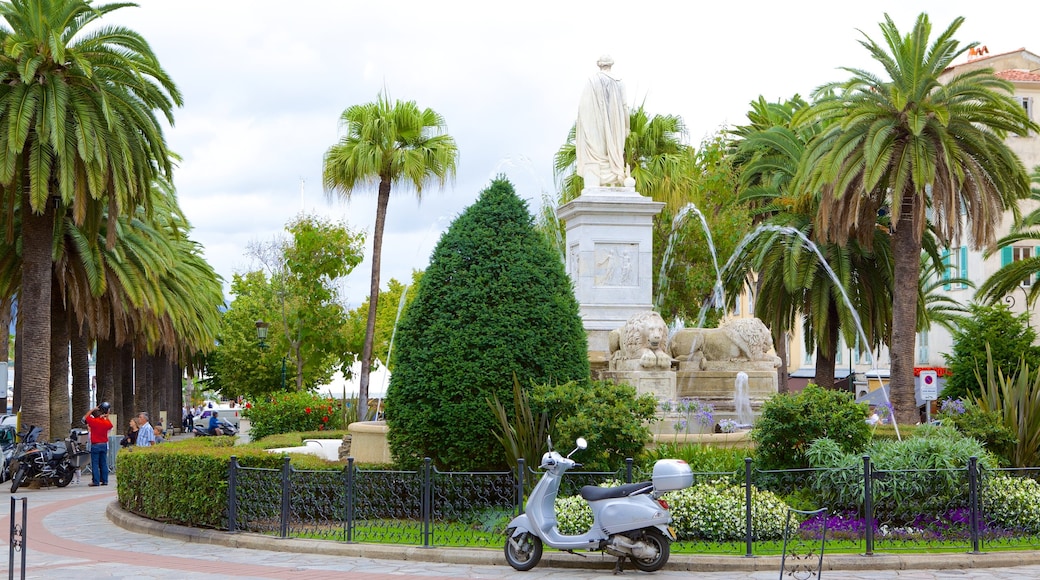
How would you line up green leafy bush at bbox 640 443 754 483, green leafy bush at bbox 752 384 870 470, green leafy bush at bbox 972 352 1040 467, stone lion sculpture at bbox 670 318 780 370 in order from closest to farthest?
green leafy bush at bbox 752 384 870 470
green leafy bush at bbox 640 443 754 483
green leafy bush at bbox 972 352 1040 467
stone lion sculpture at bbox 670 318 780 370

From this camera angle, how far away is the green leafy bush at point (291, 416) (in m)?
29.0

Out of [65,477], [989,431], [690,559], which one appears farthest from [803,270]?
[690,559]

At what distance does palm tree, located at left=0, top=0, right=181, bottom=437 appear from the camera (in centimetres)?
2344

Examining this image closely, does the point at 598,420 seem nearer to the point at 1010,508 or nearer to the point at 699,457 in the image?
the point at 699,457

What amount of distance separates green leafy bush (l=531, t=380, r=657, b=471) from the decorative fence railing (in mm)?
313

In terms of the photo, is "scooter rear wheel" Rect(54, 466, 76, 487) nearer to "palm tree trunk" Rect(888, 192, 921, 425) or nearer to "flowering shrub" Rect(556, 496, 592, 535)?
"flowering shrub" Rect(556, 496, 592, 535)

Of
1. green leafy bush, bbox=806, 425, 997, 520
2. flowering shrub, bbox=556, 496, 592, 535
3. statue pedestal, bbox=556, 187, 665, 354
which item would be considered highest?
statue pedestal, bbox=556, 187, 665, 354

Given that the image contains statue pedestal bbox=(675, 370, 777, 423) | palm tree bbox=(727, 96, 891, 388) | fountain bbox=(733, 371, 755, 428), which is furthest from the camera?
palm tree bbox=(727, 96, 891, 388)

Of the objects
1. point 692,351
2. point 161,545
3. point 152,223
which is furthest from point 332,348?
point 161,545

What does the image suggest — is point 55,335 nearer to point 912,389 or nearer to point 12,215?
point 12,215

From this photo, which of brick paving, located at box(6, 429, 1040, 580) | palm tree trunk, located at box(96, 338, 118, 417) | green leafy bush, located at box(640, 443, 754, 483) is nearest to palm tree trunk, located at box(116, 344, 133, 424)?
palm tree trunk, located at box(96, 338, 118, 417)

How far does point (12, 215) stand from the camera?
83.1 feet

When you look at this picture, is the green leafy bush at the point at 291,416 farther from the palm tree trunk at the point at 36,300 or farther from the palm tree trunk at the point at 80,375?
the palm tree trunk at the point at 80,375

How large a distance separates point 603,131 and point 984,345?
20247 mm
